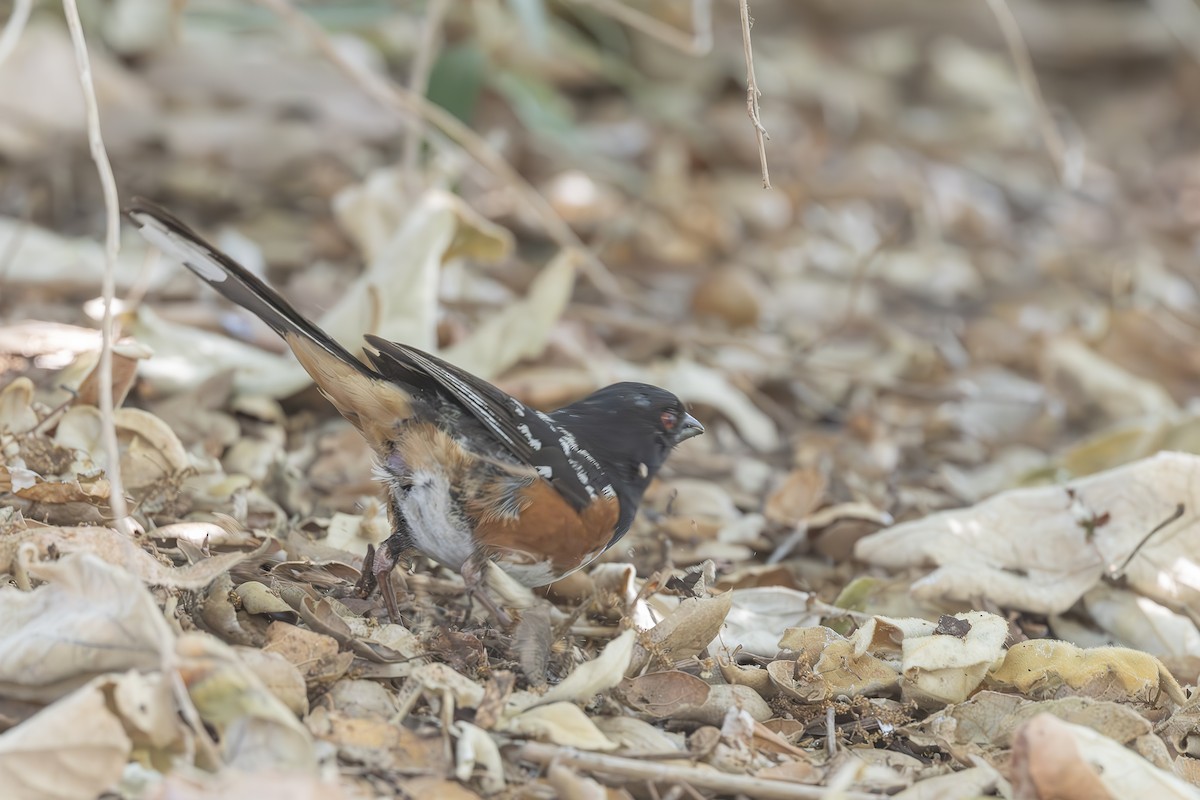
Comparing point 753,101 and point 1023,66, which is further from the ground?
point 753,101

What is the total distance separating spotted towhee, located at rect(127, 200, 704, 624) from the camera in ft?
8.93

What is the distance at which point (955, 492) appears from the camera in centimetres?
404

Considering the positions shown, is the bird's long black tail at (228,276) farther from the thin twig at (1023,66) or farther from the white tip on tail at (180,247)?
the thin twig at (1023,66)

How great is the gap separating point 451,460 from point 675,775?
0.97 meters

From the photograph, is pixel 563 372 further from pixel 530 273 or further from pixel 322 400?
pixel 530 273

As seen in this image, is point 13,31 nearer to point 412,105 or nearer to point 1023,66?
point 412,105

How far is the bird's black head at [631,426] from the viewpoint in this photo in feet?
10.3

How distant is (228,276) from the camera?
2730mm

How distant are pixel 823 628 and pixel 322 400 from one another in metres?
1.74

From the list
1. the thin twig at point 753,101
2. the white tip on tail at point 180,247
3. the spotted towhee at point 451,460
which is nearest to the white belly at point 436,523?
the spotted towhee at point 451,460

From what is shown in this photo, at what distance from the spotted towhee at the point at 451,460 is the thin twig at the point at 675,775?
Answer: 0.64 metres

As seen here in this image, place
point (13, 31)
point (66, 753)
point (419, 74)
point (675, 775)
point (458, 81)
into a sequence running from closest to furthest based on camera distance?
point (66, 753), point (675, 775), point (13, 31), point (419, 74), point (458, 81)

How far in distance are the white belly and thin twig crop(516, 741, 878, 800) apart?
0.73 meters

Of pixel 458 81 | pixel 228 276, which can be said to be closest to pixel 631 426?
pixel 228 276
